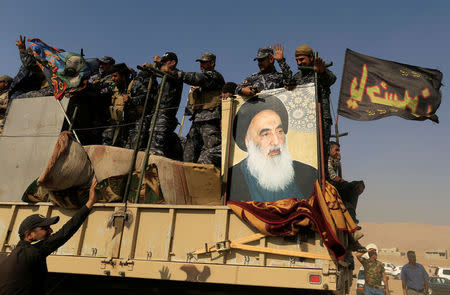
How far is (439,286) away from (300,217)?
622 inches

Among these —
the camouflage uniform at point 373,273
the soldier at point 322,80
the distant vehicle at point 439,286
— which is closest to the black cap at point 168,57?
the soldier at point 322,80

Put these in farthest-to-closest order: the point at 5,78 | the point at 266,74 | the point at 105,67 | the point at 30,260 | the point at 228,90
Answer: the point at 5,78 → the point at 105,67 → the point at 266,74 → the point at 228,90 → the point at 30,260

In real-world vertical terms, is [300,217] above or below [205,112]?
below

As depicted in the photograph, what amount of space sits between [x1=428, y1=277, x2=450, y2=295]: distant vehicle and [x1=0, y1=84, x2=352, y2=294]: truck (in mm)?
14633

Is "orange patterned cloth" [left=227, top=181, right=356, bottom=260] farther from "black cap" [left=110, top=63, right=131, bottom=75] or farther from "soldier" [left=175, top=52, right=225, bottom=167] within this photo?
"black cap" [left=110, top=63, right=131, bottom=75]

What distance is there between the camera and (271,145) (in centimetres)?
423

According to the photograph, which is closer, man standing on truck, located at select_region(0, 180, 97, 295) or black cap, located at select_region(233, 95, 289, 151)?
man standing on truck, located at select_region(0, 180, 97, 295)

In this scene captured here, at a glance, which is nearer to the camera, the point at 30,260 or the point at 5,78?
the point at 30,260

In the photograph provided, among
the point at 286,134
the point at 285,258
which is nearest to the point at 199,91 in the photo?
the point at 286,134

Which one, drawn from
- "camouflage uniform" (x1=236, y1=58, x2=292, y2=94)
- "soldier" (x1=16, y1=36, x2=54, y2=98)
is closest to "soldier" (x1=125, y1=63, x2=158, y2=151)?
"soldier" (x1=16, y1=36, x2=54, y2=98)

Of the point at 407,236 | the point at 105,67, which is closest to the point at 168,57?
the point at 105,67

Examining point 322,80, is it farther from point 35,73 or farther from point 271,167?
point 35,73

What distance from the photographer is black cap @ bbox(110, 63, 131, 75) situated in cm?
627

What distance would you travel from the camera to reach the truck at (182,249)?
313 cm
